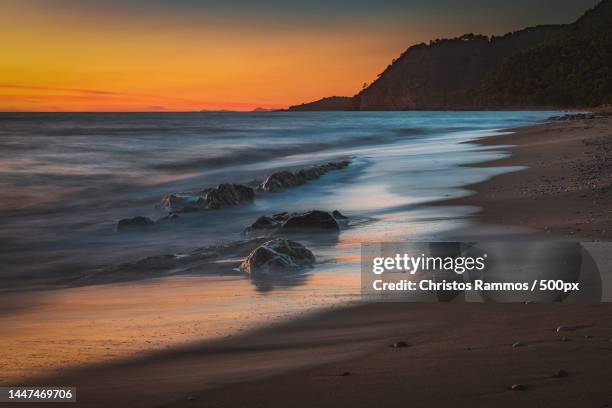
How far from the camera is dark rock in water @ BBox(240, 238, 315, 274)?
5778 millimetres

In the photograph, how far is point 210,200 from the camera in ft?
36.1

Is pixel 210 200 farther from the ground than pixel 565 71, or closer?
closer

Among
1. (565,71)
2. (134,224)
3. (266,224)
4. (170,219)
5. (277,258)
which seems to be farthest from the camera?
(565,71)

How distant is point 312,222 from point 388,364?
191 inches

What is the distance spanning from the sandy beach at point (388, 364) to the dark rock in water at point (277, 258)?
1420mm

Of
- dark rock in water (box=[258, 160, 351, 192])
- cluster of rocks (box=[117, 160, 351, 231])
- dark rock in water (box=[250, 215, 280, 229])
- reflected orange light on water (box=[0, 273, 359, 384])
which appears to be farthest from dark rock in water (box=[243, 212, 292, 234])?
dark rock in water (box=[258, 160, 351, 192])

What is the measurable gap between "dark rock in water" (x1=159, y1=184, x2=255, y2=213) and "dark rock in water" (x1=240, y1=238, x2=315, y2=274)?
494 centimetres

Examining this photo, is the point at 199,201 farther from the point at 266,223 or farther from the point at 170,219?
the point at 266,223

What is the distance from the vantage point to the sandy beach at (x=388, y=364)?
2.69 metres

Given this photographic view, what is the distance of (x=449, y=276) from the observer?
523 cm

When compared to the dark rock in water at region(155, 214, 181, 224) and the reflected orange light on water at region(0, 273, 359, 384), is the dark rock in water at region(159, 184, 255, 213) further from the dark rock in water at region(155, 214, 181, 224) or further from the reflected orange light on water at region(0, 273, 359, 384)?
the reflected orange light on water at region(0, 273, 359, 384)

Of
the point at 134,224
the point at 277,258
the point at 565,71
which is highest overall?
the point at 565,71

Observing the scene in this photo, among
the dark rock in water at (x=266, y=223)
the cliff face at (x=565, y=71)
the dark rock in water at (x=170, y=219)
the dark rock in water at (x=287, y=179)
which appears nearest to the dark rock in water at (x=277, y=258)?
the dark rock in water at (x=266, y=223)

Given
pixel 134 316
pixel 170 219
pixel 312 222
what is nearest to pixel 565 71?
pixel 170 219
